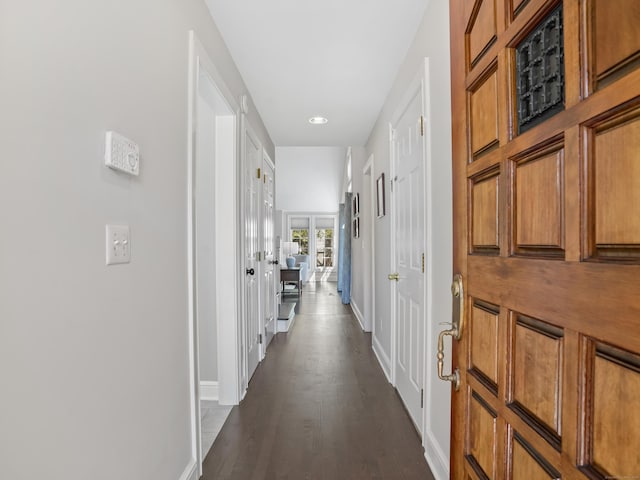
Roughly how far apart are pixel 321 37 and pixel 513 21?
175 cm

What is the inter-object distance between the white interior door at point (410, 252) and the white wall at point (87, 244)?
1.33 metres

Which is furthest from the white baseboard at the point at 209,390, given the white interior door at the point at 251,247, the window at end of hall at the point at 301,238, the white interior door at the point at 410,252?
the window at end of hall at the point at 301,238

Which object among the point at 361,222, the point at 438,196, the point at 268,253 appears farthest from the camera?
the point at 361,222

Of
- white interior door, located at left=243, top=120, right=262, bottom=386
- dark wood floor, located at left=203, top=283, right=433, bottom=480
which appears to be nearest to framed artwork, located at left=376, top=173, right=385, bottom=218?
white interior door, located at left=243, top=120, right=262, bottom=386

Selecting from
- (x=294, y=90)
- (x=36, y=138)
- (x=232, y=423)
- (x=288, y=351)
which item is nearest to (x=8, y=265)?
(x=36, y=138)

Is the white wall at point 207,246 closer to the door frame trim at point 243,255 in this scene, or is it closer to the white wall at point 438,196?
the door frame trim at point 243,255

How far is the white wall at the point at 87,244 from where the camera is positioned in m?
0.75

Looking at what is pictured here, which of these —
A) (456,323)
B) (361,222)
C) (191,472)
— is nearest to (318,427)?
(191,472)

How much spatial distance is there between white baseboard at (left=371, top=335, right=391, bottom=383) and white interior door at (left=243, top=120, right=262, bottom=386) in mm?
1139

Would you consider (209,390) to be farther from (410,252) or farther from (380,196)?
(380,196)

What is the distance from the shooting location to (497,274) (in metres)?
0.80

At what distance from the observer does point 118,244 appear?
1117mm

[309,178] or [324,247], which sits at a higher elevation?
[309,178]

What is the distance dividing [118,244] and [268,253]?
3191 mm
